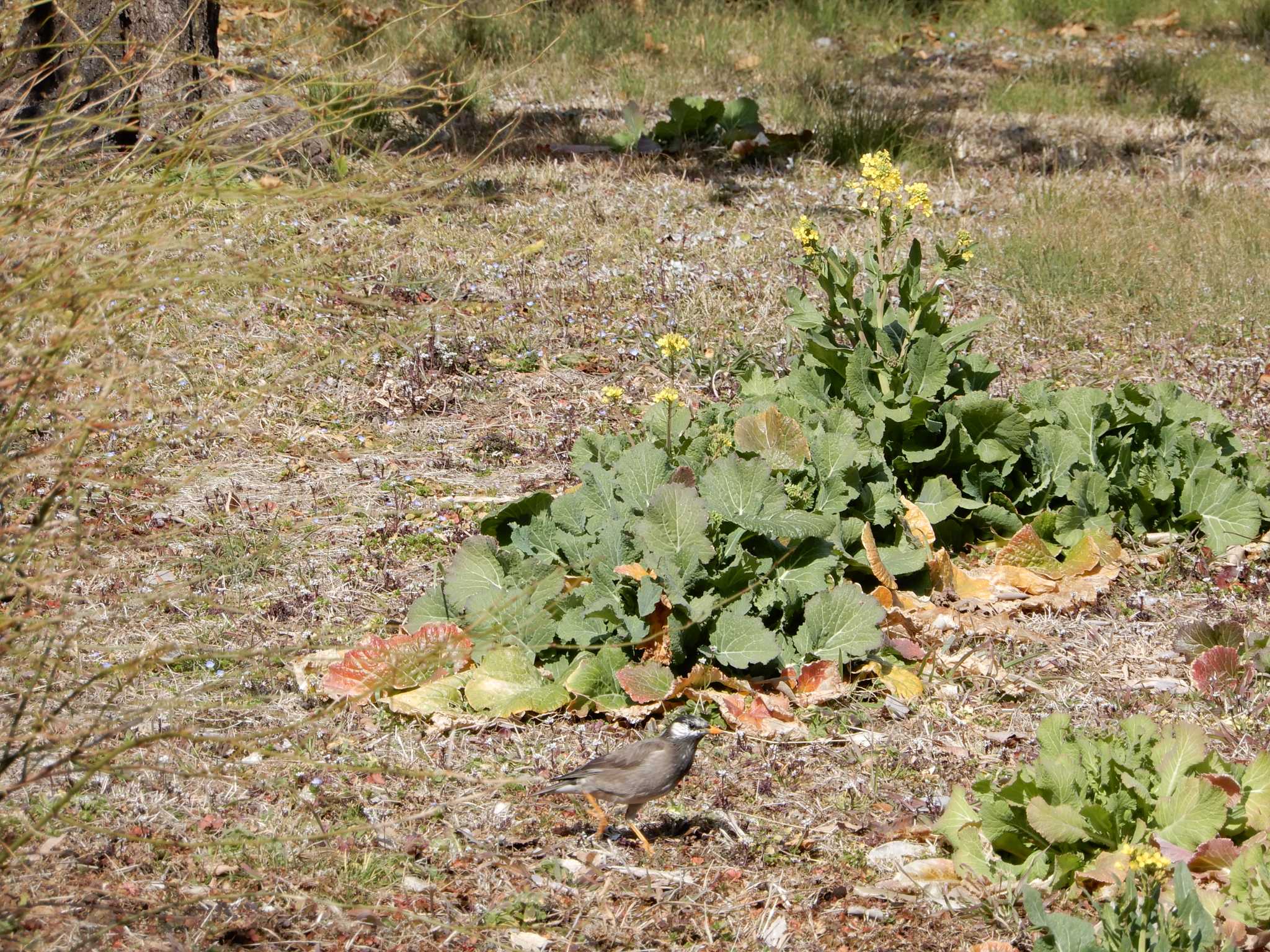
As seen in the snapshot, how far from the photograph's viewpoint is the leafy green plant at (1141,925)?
2.40 m

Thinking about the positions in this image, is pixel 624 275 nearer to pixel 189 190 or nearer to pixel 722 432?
pixel 722 432

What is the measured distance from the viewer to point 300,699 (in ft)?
11.8

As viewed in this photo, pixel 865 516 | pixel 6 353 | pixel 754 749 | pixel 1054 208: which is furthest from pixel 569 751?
pixel 1054 208

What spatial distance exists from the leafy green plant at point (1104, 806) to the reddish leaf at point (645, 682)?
825 mm

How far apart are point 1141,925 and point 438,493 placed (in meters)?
3.02

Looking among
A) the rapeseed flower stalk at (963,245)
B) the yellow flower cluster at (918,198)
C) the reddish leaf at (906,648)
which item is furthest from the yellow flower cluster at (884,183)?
the reddish leaf at (906,648)

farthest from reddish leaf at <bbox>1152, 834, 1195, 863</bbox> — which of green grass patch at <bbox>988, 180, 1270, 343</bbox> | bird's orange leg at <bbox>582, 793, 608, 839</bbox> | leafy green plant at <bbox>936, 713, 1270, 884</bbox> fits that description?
green grass patch at <bbox>988, 180, 1270, 343</bbox>

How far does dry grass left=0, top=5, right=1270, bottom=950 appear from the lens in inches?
108

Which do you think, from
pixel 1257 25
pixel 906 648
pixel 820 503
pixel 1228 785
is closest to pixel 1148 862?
pixel 1228 785

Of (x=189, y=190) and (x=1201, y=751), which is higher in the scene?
(x=189, y=190)

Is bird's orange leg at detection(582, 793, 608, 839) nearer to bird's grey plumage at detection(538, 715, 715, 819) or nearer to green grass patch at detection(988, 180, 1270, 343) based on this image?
bird's grey plumage at detection(538, 715, 715, 819)

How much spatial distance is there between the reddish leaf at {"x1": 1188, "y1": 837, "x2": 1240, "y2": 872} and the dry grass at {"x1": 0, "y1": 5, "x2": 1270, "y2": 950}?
432mm

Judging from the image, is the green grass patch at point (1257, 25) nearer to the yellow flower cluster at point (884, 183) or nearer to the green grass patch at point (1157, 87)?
the green grass patch at point (1157, 87)

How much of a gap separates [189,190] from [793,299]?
8.94ft
